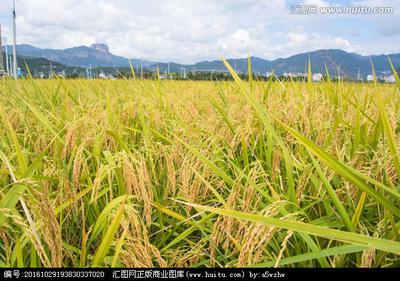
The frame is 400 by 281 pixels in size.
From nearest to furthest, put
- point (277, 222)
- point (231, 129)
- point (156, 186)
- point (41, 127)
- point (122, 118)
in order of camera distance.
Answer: point (277, 222), point (156, 186), point (231, 129), point (41, 127), point (122, 118)

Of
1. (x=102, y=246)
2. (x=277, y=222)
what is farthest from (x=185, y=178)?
(x=277, y=222)

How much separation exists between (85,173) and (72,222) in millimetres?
215

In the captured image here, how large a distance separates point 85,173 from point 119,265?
1.55 ft

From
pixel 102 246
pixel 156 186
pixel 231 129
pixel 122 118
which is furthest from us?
pixel 122 118

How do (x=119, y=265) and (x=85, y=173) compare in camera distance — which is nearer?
(x=119, y=265)

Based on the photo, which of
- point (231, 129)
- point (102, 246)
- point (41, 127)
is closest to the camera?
point (102, 246)

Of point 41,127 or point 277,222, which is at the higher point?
point 41,127

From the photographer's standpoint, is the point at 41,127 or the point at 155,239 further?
the point at 41,127
